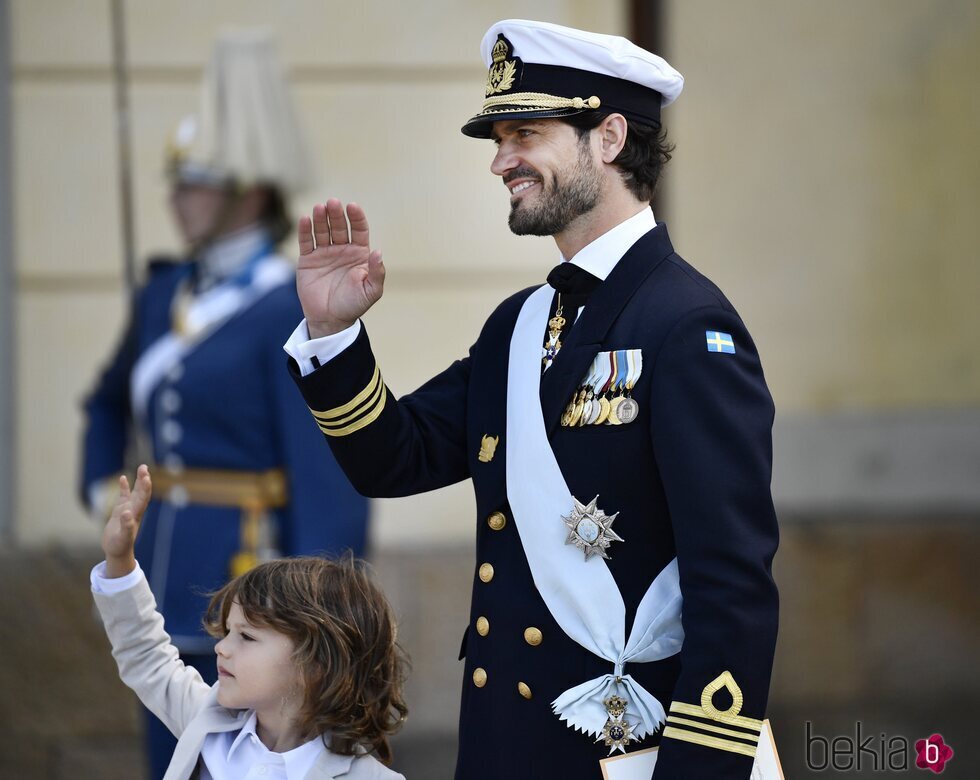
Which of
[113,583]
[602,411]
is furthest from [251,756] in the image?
[602,411]

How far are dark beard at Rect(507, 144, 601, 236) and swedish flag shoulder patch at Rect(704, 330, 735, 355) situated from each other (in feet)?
0.99

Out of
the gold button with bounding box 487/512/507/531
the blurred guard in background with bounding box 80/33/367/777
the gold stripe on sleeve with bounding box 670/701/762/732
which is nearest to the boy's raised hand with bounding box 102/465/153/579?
the gold button with bounding box 487/512/507/531

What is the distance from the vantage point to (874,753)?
4652mm

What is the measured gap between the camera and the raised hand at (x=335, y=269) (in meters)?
2.44

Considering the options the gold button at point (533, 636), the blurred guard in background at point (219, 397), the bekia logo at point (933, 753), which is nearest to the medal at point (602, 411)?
the gold button at point (533, 636)

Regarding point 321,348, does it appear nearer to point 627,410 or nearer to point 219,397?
point 627,410

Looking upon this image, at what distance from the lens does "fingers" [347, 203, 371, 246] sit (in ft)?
7.99

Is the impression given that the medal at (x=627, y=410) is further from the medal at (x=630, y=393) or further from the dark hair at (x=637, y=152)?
the dark hair at (x=637, y=152)

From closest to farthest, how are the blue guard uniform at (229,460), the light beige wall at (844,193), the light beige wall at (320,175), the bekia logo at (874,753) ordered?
the blue guard uniform at (229,460) < the bekia logo at (874,753) < the light beige wall at (320,175) < the light beige wall at (844,193)

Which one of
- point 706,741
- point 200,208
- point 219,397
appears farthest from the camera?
point 200,208

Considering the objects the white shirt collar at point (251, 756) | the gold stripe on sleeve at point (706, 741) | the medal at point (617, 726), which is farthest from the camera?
the white shirt collar at point (251, 756)

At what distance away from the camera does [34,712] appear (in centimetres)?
521

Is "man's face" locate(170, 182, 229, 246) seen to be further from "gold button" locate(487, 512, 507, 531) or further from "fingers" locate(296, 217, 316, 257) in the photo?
"gold button" locate(487, 512, 507, 531)

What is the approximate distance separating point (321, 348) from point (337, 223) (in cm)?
20
